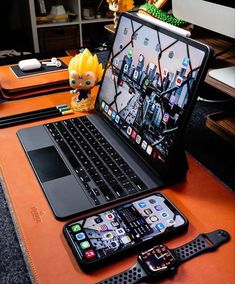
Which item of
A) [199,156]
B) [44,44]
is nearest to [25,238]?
[199,156]

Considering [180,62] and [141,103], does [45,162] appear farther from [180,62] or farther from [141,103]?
[180,62]

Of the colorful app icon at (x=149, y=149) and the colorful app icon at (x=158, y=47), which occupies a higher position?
the colorful app icon at (x=158, y=47)

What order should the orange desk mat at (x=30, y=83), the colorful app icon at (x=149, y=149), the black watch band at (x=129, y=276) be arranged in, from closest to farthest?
the black watch band at (x=129, y=276) < the colorful app icon at (x=149, y=149) < the orange desk mat at (x=30, y=83)

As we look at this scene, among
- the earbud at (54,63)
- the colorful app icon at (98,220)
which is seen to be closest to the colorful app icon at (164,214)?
the colorful app icon at (98,220)

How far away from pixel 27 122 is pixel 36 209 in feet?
1.12

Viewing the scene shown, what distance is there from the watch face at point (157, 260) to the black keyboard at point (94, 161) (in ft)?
0.46

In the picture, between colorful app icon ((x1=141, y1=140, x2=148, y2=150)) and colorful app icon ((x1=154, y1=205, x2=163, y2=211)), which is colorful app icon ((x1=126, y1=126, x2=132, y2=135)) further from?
colorful app icon ((x1=154, y1=205, x2=163, y2=211))

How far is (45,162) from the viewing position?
702mm

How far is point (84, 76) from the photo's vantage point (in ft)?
2.84

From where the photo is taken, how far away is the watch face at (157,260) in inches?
18.3

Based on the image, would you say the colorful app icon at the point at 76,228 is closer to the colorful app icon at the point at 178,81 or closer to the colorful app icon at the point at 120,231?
the colorful app icon at the point at 120,231

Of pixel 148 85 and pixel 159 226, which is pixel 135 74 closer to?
pixel 148 85

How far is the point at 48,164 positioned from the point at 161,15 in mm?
648

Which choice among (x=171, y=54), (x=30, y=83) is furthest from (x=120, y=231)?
(x=30, y=83)
